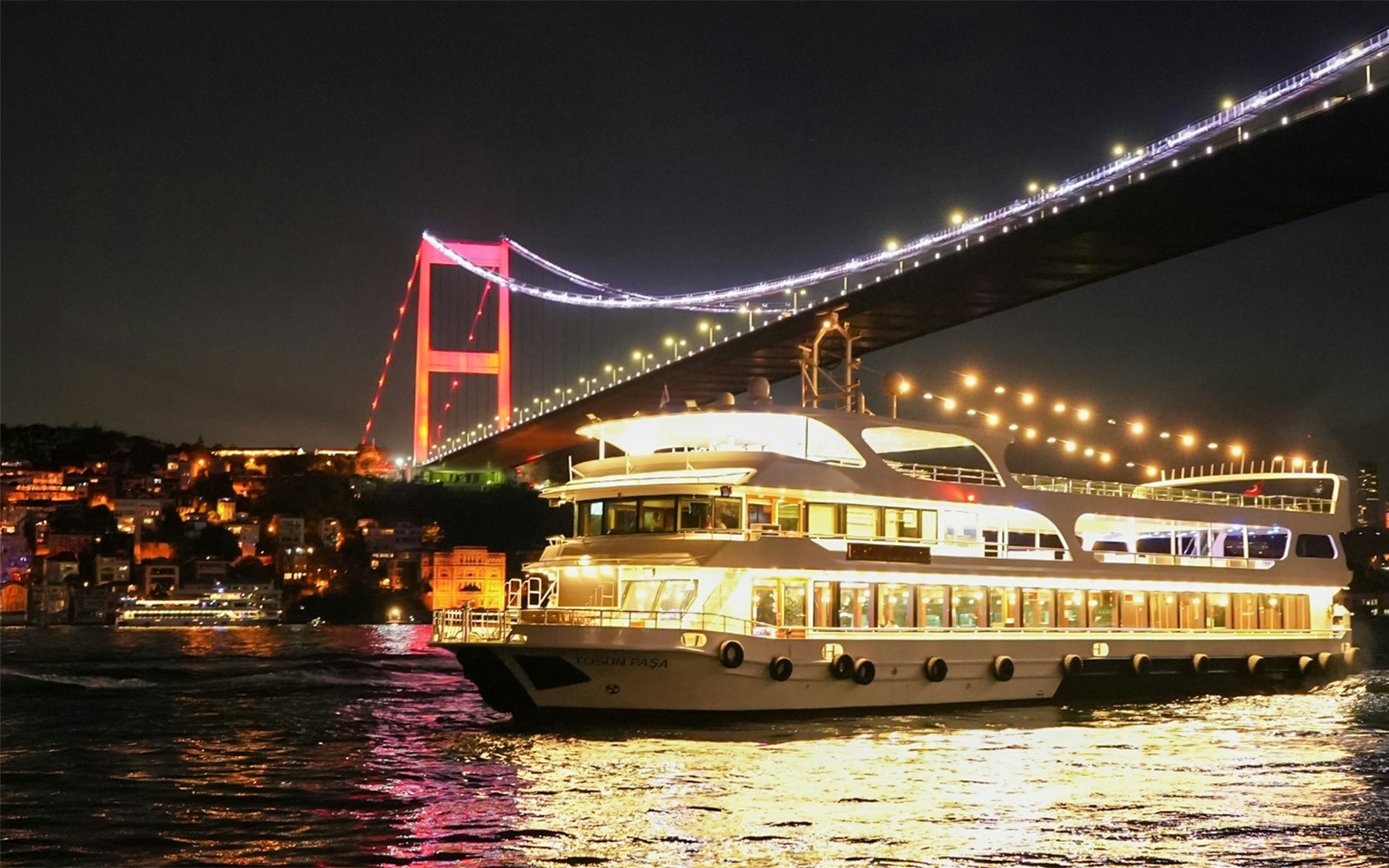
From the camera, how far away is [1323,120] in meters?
37.7

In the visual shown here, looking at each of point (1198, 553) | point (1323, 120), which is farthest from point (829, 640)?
point (1323, 120)

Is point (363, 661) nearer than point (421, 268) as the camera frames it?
Yes

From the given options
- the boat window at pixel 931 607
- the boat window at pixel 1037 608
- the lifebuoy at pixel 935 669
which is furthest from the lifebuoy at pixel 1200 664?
the lifebuoy at pixel 935 669

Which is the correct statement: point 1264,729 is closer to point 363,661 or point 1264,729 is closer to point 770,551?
point 770,551

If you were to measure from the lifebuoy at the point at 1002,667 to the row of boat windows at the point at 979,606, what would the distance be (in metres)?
0.93

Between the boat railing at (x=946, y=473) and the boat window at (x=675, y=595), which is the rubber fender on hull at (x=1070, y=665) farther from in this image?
the boat window at (x=675, y=595)

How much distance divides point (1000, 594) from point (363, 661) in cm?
2517

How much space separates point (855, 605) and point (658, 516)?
3.67m

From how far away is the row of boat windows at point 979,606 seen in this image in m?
23.5

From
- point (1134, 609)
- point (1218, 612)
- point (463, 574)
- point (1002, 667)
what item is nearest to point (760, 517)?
point (1002, 667)

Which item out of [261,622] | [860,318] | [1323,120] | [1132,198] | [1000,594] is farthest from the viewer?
[261,622]

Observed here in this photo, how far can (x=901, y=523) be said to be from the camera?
1005 inches

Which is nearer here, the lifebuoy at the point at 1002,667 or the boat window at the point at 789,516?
the boat window at the point at 789,516

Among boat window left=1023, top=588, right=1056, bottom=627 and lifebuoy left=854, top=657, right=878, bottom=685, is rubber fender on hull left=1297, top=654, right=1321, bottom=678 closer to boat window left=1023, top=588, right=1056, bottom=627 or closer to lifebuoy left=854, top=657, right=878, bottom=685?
boat window left=1023, top=588, right=1056, bottom=627
